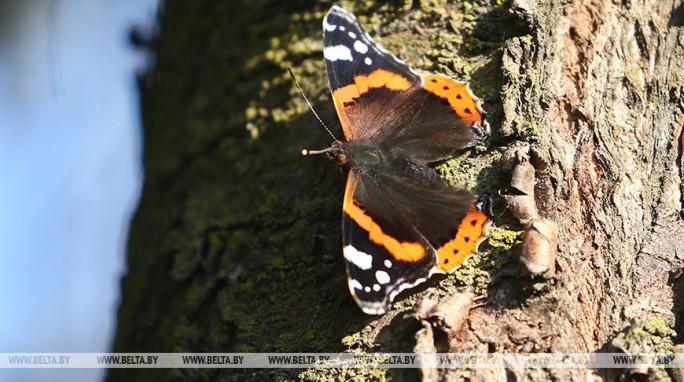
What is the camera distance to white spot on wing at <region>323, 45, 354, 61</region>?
8.81 feet

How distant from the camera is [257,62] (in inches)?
121

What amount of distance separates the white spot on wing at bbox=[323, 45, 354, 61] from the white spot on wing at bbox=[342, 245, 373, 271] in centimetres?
92

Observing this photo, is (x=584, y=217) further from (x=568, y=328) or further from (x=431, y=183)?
(x=431, y=183)

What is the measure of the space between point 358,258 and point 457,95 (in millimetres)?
781

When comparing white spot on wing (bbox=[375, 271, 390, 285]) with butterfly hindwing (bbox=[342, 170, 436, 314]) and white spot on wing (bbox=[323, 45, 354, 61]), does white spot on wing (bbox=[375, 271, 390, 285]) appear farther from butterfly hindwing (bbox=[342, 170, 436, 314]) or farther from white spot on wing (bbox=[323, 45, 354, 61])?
white spot on wing (bbox=[323, 45, 354, 61])

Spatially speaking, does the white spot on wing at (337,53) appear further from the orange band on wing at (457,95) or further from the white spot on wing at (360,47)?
the orange band on wing at (457,95)

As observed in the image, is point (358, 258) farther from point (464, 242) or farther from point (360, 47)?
point (360, 47)

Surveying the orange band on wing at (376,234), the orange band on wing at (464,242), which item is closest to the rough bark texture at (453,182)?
the orange band on wing at (464,242)

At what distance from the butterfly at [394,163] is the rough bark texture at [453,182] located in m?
0.07

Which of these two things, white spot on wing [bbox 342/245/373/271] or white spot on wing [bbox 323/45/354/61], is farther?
white spot on wing [bbox 323/45/354/61]

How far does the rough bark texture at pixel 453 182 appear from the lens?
190cm

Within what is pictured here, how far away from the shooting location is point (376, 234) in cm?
234

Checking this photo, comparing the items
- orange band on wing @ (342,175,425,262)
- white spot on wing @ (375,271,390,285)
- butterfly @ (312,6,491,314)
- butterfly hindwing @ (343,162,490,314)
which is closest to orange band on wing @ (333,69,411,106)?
butterfly @ (312,6,491,314)

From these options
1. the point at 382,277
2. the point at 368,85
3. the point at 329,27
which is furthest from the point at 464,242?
the point at 329,27
